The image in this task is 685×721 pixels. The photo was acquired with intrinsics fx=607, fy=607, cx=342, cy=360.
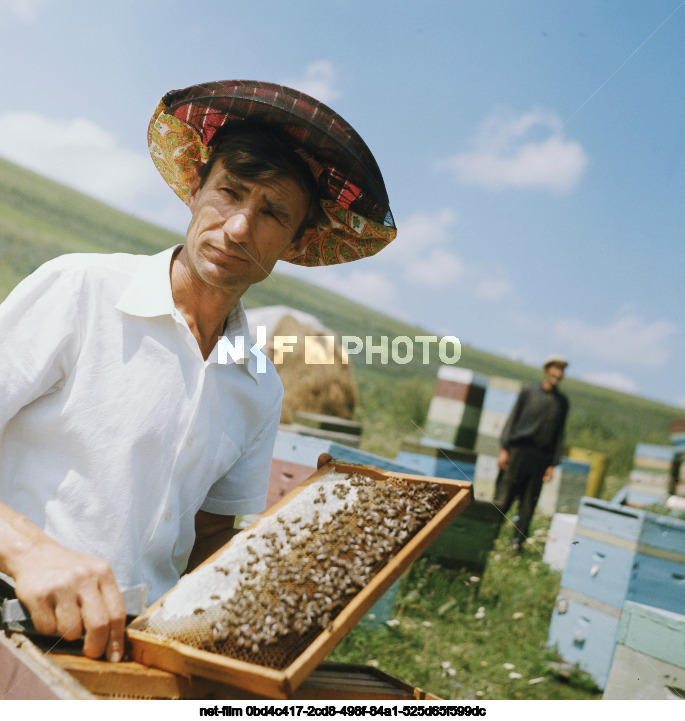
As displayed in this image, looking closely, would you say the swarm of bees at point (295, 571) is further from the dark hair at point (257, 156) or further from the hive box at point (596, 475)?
the hive box at point (596, 475)

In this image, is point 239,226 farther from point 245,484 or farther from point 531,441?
point 531,441

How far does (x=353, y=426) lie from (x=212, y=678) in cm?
348

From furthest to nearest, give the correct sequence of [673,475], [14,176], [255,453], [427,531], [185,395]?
[14,176]
[673,475]
[255,453]
[185,395]
[427,531]

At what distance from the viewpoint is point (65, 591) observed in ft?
4.12

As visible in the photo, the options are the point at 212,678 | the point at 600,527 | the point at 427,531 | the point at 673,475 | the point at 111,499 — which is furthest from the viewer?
the point at 673,475

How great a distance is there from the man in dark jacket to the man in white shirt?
5.05 metres

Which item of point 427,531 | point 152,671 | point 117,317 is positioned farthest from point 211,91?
point 152,671

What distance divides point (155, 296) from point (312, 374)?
20.1 ft

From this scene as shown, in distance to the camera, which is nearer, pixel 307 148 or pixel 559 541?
pixel 307 148

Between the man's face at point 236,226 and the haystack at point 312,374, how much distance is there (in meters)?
5.33

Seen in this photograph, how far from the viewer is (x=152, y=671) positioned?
1.25m

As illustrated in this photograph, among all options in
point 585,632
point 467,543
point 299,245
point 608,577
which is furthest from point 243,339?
point 467,543

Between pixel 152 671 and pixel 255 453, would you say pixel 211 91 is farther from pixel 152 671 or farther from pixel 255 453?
pixel 152 671

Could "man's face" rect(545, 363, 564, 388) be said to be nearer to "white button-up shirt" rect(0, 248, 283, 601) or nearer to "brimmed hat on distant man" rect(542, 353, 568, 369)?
"brimmed hat on distant man" rect(542, 353, 568, 369)
